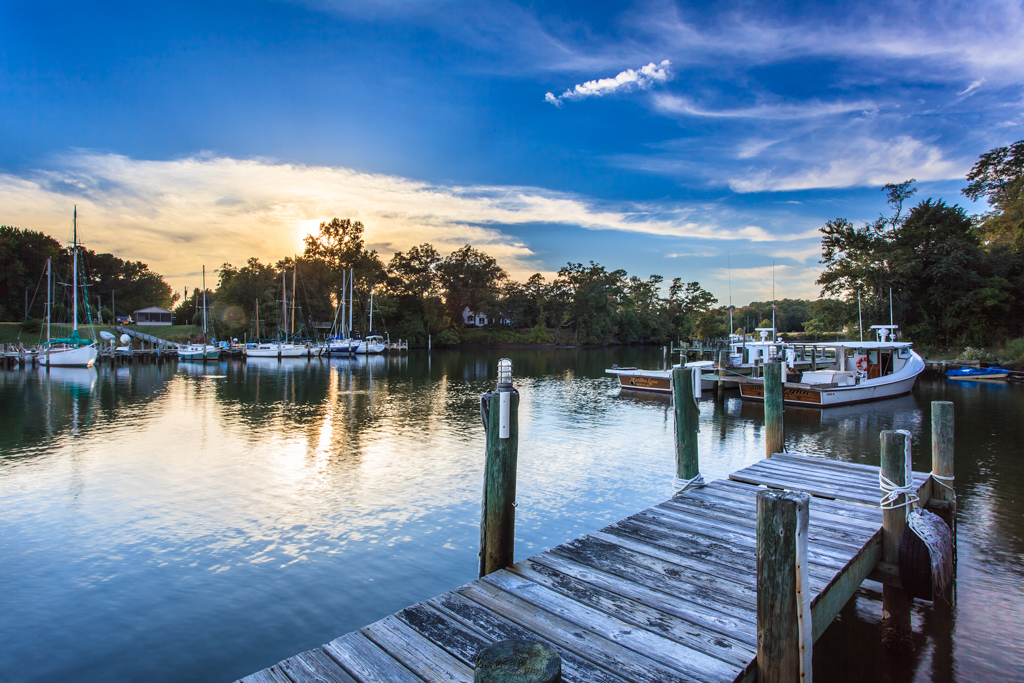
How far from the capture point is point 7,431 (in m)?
15.4

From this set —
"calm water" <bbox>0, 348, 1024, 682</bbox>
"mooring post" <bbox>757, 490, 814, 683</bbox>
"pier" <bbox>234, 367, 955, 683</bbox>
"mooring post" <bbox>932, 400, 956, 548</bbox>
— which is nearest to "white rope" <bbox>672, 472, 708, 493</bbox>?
"pier" <bbox>234, 367, 955, 683</bbox>

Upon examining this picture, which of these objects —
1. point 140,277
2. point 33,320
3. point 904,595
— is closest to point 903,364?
point 904,595

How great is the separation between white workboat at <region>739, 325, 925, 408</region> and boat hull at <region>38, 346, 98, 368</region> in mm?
41080

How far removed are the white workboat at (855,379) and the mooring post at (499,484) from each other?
61.8 ft

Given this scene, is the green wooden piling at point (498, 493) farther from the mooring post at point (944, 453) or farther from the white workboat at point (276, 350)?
the white workboat at point (276, 350)

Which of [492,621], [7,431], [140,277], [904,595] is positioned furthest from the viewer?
[140,277]

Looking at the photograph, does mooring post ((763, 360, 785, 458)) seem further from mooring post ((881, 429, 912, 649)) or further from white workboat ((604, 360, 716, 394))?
white workboat ((604, 360, 716, 394))

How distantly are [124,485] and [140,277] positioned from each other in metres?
83.3

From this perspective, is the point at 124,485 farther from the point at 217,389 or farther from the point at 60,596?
the point at 217,389

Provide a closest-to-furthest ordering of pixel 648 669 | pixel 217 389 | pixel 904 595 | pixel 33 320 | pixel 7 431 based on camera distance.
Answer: pixel 648 669 → pixel 904 595 → pixel 7 431 → pixel 217 389 → pixel 33 320

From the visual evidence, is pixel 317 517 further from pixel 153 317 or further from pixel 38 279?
pixel 153 317

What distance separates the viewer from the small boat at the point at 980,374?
96.1ft

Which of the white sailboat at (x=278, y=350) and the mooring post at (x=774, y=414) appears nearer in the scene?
the mooring post at (x=774, y=414)

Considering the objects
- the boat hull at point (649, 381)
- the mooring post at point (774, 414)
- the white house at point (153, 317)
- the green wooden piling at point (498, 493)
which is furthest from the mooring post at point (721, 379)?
the white house at point (153, 317)
